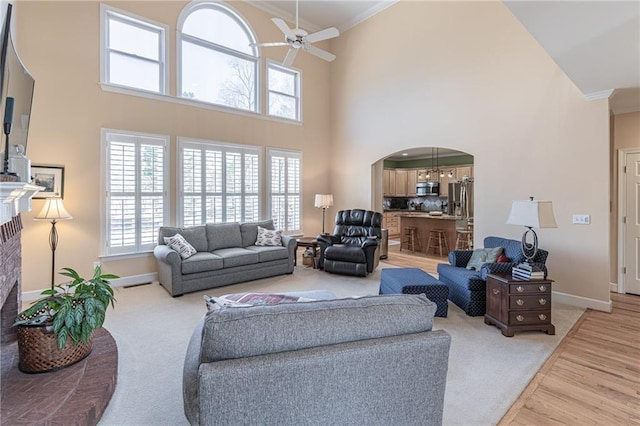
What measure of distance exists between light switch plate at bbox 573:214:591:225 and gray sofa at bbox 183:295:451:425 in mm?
3871

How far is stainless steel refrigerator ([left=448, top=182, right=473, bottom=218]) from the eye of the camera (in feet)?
29.9

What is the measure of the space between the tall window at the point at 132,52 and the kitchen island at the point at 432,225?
6.27 m

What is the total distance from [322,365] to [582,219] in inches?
176

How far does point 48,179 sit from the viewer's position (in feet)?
14.2

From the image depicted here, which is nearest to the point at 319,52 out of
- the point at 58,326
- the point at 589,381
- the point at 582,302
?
the point at 58,326

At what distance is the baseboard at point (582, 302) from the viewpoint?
3.97m

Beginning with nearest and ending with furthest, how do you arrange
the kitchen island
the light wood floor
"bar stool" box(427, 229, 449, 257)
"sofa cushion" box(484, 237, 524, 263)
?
the light wood floor
"sofa cushion" box(484, 237, 524, 263)
the kitchen island
"bar stool" box(427, 229, 449, 257)

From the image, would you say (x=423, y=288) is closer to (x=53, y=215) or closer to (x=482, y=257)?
(x=482, y=257)

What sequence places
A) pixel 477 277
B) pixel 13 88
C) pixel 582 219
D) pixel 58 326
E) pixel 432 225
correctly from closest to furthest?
pixel 58 326, pixel 13 88, pixel 477 277, pixel 582 219, pixel 432 225

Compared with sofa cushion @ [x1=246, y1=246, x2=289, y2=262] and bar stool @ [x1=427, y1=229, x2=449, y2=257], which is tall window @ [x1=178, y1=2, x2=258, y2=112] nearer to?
sofa cushion @ [x1=246, y1=246, x2=289, y2=262]

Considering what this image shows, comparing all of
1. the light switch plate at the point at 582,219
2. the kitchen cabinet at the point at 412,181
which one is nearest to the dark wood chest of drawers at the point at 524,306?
the light switch plate at the point at 582,219

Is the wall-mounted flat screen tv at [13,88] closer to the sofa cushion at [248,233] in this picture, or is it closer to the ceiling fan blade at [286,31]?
the ceiling fan blade at [286,31]

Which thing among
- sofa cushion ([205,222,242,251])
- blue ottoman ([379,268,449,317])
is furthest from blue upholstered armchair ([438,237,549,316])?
sofa cushion ([205,222,242,251])

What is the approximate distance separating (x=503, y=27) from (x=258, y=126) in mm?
4568
